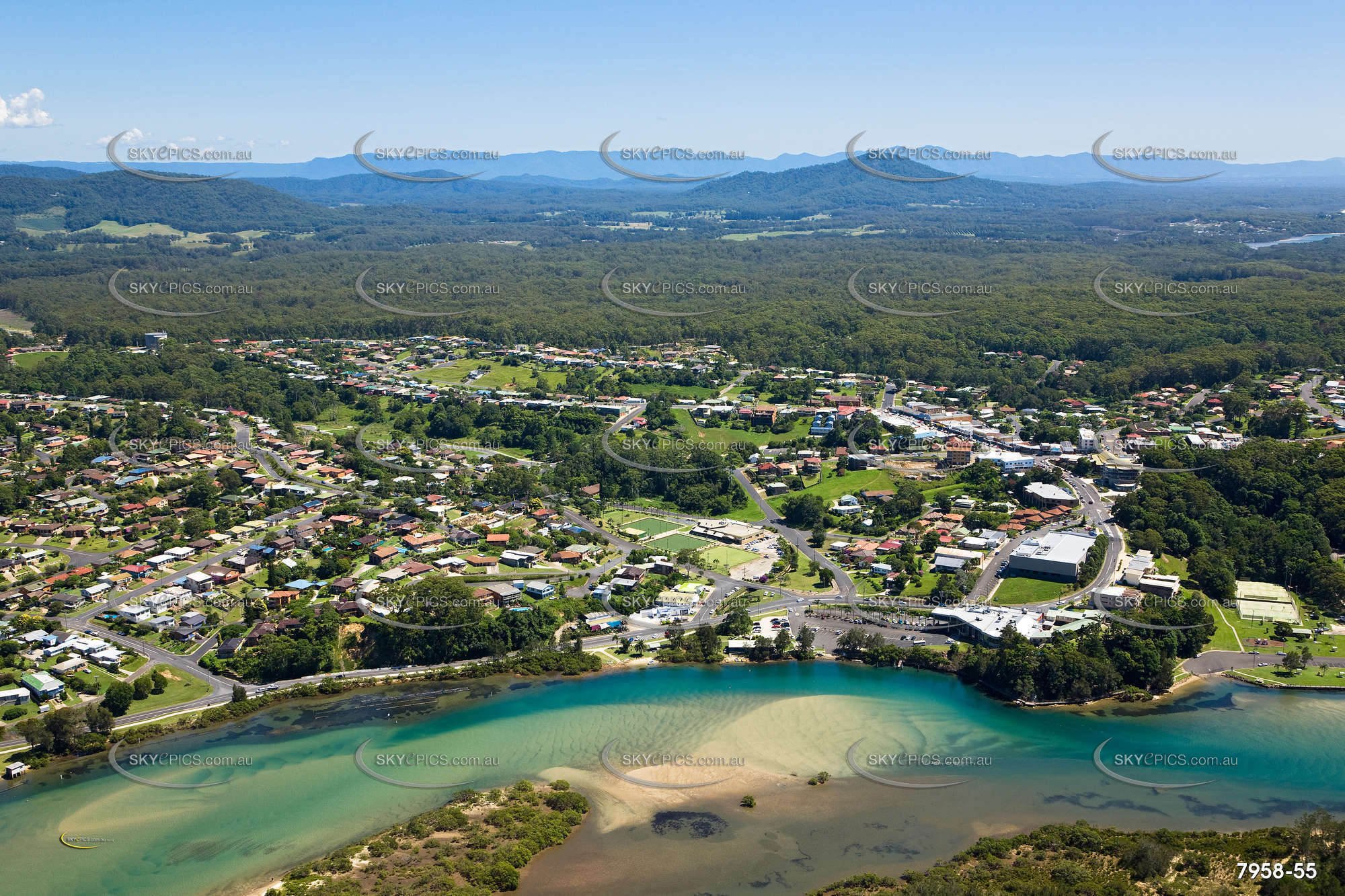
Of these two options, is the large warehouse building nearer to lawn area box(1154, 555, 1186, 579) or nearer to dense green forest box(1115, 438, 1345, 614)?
lawn area box(1154, 555, 1186, 579)

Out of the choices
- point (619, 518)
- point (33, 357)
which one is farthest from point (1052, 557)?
point (33, 357)

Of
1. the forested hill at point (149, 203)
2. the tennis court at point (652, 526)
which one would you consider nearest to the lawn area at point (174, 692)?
the tennis court at point (652, 526)

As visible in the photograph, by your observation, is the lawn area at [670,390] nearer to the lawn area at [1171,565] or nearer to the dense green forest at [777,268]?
the dense green forest at [777,268]

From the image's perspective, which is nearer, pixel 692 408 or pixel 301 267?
pixel 692 408

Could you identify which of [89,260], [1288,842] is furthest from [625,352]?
[89,260]

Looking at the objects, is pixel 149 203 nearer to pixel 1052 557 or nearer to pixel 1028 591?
pixel 1052 557

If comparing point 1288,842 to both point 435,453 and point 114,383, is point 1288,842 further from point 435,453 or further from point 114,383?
point 114,383
